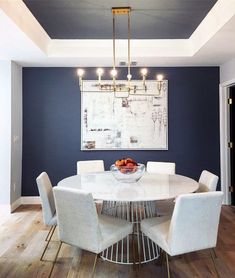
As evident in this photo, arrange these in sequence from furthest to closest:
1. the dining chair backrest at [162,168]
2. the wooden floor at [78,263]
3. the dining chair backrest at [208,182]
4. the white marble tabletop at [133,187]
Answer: the dining chair backrest at [162,168] → the dining chair backrest at [208,182] → the wooden floor at [78,263] → the white marble tabletop at [133,187]

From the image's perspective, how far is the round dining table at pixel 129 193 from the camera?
2236 millimetres

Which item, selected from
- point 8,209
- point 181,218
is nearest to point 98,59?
point 8,209

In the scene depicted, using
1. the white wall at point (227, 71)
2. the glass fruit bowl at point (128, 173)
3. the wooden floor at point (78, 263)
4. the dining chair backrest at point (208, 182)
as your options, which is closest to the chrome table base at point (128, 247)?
the wooden floor at point (78, 263)

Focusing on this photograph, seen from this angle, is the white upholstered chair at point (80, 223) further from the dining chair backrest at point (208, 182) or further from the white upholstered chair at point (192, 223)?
the dining chair backrest at point (208, 182)

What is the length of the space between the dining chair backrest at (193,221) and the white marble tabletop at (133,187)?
25cm

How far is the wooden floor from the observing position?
7.91ft

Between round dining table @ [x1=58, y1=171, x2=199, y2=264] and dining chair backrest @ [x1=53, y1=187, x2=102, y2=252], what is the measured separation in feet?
0.67

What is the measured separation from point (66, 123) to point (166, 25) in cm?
224

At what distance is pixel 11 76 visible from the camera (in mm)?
4203

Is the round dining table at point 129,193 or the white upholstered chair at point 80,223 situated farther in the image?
the round dining table at point 129,193

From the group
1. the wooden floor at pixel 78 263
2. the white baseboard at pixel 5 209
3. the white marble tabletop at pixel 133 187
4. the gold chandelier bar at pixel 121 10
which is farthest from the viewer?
the white baseboard at pixel 5 209

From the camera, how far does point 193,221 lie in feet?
6.50

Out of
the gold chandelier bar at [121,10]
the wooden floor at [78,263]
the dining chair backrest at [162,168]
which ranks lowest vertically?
the wooden floor at [78,263]

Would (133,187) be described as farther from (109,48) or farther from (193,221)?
(109,48)
